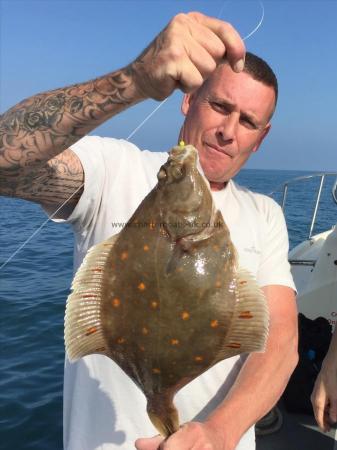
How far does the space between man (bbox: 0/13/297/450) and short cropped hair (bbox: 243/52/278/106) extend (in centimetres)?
1

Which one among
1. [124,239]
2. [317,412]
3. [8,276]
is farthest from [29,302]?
[124,239]

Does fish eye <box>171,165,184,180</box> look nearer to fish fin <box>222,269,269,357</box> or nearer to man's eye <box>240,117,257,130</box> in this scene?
fish fin <box>222,269,269,357</box>

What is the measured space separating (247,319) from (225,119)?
1326 millimetres

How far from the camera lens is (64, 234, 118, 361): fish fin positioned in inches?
71.0

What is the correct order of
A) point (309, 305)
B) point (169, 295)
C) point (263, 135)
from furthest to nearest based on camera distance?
point (309, 305), point (263, 135), point (169, 295)

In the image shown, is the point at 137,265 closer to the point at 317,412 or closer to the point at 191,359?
the point at 191,359

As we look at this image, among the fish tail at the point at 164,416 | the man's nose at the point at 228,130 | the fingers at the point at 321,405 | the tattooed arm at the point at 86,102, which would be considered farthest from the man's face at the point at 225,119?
the fingers at the point at 321,405

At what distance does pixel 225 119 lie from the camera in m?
2.67

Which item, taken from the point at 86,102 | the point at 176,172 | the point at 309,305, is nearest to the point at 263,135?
the point at 176,172

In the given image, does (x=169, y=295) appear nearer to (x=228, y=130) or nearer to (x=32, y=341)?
(x=228, y=130)

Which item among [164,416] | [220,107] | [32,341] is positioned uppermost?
[220,107]

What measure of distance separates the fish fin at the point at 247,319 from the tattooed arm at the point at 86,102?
0.80m

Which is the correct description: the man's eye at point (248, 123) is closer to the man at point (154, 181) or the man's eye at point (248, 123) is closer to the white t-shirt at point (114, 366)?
the man at point (154, 181)

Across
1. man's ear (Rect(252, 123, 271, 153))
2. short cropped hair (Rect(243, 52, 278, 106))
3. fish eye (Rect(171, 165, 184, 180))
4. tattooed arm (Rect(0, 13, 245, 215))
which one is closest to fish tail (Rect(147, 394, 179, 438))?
fish eye (Rect(171, 165, 184, 180))
